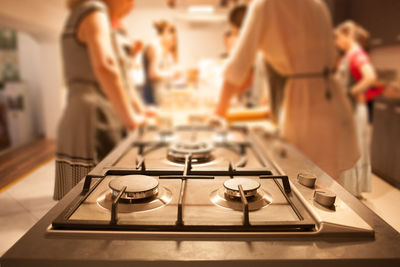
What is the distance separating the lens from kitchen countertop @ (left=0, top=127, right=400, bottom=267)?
0.34 meters

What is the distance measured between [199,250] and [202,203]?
14 centimetres

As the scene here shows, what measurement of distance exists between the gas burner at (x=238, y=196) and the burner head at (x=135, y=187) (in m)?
0.10

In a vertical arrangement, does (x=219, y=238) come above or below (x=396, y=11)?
below

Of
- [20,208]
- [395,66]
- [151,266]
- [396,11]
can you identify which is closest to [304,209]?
[151,266]

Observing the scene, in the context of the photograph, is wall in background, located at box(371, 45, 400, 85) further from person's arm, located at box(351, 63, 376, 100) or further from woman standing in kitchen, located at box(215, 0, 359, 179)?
woman standing in kitchen, located at box(215, 0, 359, 179)

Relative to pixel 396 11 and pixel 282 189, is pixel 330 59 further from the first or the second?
pixel 282 189

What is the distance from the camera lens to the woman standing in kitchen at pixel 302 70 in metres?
1.02

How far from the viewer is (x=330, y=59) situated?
112 cm

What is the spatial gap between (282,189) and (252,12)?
67cm

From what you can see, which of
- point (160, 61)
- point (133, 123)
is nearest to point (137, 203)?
point (133, 123)

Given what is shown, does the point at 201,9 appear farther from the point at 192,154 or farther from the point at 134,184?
the point at 134,184

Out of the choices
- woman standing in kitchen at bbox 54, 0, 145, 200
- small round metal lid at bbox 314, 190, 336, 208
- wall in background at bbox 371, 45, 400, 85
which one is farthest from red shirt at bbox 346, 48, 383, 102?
small round metal lid at bbox 314, 190, 336, 208

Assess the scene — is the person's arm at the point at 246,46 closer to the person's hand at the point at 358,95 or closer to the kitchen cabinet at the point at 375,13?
the kitchen cabinet at the point at 375,13

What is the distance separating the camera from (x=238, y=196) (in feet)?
1.60
